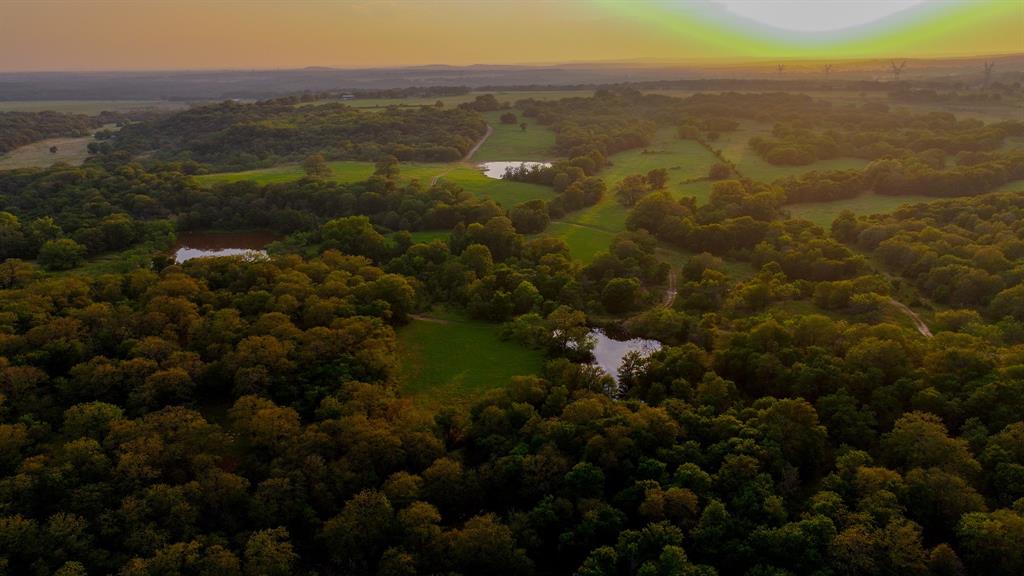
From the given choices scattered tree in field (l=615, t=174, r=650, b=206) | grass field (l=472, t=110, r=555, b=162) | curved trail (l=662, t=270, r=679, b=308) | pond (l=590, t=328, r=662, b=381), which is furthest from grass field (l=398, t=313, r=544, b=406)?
grass field (l=472, t=110, r=555, b=162)

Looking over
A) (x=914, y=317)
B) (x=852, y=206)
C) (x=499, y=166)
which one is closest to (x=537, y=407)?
(x=914, y=317)

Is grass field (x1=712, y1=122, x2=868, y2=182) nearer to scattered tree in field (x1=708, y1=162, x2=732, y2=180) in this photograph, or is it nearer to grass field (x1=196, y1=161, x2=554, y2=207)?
scattered tree in field (x1=708, y1=162, x2=732, y2=180)

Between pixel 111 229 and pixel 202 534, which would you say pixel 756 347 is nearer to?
pixel 202 534

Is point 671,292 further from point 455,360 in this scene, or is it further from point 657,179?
point 657,179

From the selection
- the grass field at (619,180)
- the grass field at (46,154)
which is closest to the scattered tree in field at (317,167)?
the grass field at (619,180)

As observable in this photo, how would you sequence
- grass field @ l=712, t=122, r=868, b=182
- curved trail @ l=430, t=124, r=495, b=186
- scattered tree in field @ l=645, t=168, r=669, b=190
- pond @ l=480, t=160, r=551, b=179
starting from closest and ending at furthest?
scattered tree in field @ l=645, t=168, r=669, b=190 < grass field @ l=712, t=122, r=868, b=182 < curved trail @ l=430, t=124, r=495, b=186 < pond @ l=480, t=160, r=551, b=179

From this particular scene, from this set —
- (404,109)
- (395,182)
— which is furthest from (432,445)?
(404,109)

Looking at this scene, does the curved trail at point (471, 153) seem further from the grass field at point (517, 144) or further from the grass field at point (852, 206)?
the grass field at point (852, 206)
